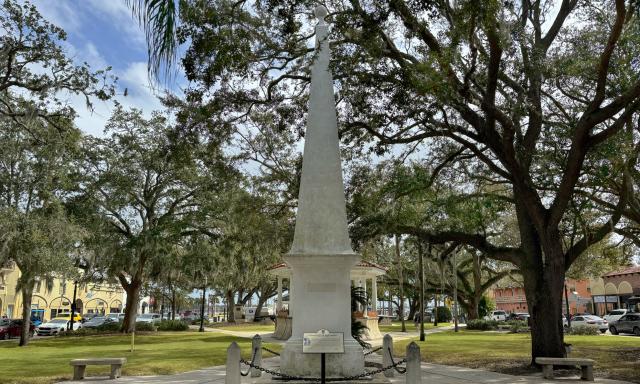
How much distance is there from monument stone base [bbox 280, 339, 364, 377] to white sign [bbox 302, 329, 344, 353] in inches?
18.5

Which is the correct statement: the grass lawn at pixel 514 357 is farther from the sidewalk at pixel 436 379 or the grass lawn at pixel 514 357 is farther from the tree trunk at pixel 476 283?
the tree trunk at pixel 476 283

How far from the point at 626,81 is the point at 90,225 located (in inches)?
913

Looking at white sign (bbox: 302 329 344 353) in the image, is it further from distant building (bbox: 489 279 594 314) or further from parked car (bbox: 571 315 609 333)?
distant building (bbox: 489 279 594 314)

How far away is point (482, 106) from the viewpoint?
41.0ft

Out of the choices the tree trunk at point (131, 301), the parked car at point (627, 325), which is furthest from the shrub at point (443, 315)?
Result: the tree trunk at point (131, 301)

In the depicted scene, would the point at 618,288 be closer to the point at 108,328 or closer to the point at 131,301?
the point at 131,301

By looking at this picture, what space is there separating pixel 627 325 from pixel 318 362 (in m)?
29.9

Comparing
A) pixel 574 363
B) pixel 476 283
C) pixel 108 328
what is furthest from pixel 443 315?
pixel 574 363

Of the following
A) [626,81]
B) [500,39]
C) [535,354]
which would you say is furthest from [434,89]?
[535,354]

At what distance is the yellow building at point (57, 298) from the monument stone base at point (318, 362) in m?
28.5

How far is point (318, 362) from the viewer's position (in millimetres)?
9383

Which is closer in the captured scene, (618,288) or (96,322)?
(96,322)

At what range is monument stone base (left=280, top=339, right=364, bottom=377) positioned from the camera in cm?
934

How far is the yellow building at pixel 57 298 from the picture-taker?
4934cm
